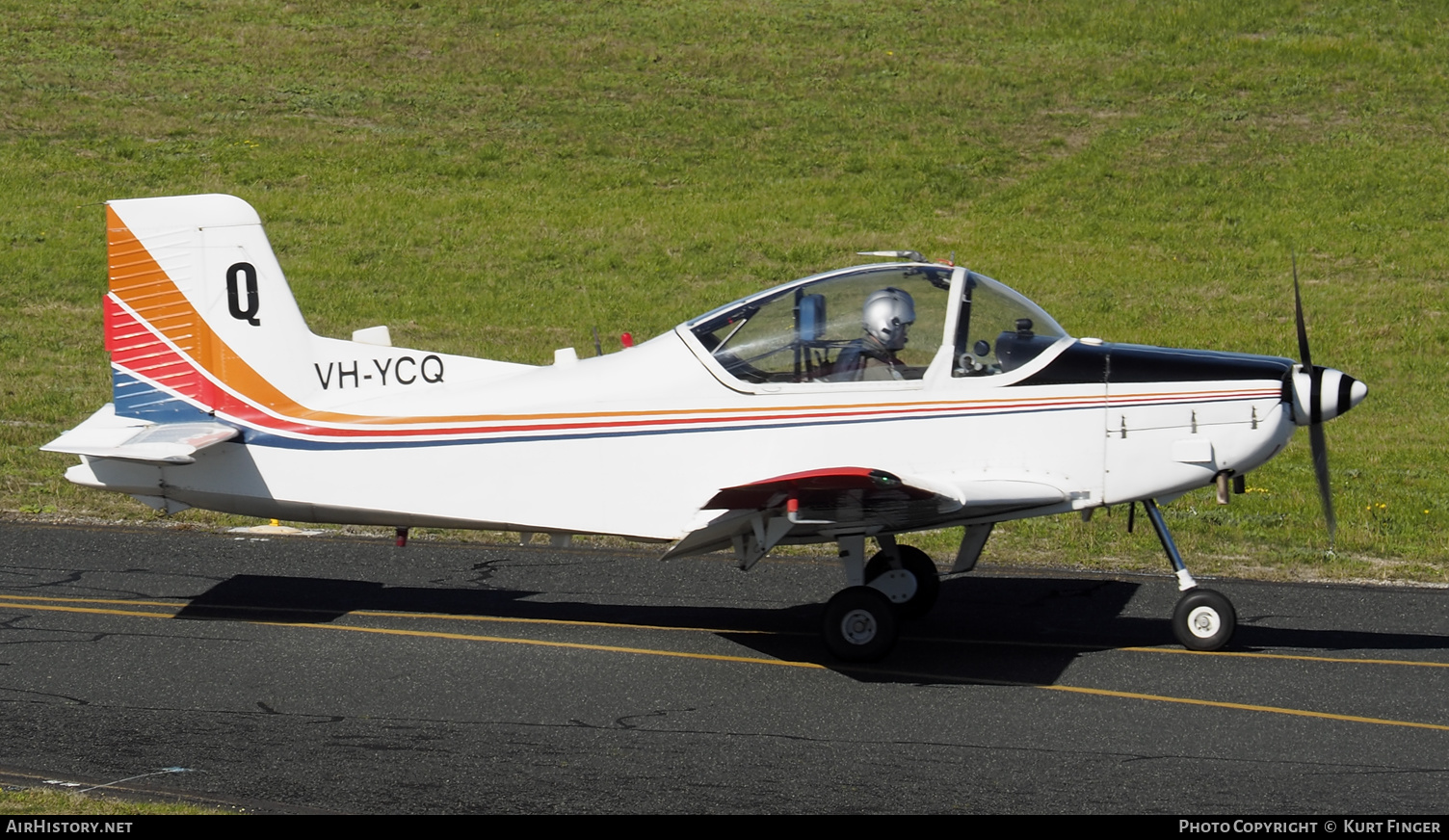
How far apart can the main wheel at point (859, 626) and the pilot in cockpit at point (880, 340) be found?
1.29 metres

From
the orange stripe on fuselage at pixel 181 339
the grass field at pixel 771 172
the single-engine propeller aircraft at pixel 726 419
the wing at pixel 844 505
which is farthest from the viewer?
the grass field at pixel 771 172

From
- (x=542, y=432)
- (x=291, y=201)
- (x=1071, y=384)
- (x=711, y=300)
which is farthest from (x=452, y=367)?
(x=291, y=201)

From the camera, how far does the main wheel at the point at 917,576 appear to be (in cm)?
973

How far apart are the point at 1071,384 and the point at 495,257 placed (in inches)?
600

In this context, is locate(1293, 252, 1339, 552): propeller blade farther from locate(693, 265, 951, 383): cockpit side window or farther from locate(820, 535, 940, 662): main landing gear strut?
locate(820, 535, 940, 662): main landing gear strut

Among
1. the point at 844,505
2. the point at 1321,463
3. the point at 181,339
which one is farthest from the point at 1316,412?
the point at 181,339

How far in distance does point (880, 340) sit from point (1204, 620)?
2.65m

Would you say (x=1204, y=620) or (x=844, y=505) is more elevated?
(x=844, y=505)

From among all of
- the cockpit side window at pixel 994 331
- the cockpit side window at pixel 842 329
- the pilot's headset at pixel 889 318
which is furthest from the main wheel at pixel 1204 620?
the pilot's headset at pixel 889 318

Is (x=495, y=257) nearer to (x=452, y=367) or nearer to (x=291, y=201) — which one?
(x=291, y=201)

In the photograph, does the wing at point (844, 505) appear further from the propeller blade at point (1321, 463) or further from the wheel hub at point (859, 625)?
the propeller blade at point (1321, 463)

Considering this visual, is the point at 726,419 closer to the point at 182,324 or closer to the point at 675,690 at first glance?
the point at 675,690

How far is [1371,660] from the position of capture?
8.93m

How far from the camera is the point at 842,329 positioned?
28.9 feet
